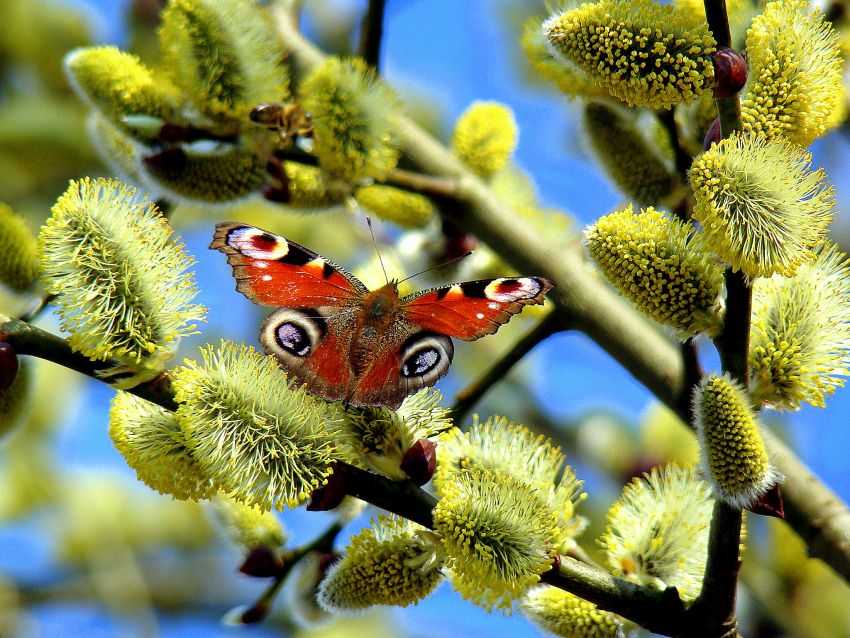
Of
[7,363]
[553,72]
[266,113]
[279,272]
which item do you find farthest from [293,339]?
[553,72]

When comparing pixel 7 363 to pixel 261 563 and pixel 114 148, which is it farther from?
pixel 114 148

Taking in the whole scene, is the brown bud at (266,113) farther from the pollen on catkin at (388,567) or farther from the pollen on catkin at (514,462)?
the pollen on catkin at (388,567)

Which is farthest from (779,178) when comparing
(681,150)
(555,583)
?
(555,583)

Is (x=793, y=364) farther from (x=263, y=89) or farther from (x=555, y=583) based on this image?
(x=263, y=89)

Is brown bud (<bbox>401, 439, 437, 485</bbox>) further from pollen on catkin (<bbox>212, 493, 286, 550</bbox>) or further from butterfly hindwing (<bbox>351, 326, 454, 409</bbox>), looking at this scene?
pollen on catkin (<bbox>212, 493, 286, 550</bbox>)

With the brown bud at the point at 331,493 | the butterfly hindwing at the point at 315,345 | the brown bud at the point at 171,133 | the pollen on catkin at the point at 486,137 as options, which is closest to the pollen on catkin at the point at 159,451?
the brown bud at the point at 331,493

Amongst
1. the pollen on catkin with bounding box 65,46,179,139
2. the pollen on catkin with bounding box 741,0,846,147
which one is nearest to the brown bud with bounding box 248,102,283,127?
the pollen on catkin with bounding box 65,46,179,139
